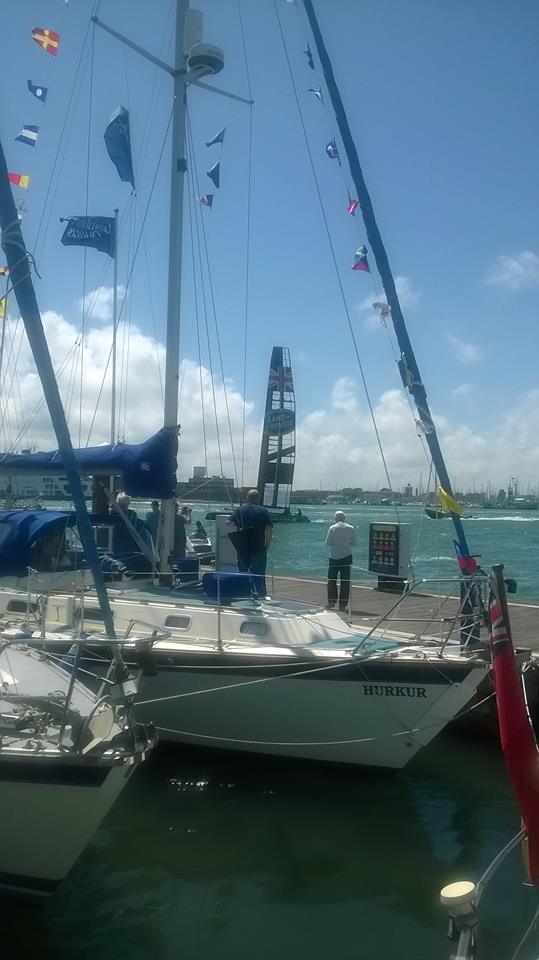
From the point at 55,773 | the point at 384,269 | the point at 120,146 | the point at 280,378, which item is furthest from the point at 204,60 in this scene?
the point at 280,378

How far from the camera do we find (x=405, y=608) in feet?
44.4

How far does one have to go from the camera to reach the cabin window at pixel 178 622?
31.9ft

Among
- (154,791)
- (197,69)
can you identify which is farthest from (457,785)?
(197,69)

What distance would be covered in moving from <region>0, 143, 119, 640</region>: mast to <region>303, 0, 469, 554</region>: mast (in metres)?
4.05

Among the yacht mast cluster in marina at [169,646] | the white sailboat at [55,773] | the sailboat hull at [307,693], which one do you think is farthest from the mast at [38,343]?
the sailboat hull at [307,693]

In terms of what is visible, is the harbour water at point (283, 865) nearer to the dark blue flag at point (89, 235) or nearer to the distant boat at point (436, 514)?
the distant boat at point (436, 514)

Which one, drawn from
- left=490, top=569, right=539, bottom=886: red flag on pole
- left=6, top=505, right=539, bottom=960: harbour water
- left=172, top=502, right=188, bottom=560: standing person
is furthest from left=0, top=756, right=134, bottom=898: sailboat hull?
left=172, top=502, right=188, bottom=560: standing person

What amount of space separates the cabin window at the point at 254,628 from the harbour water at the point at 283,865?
1.38 metres

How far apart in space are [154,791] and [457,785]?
3293 mm

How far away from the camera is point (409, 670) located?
8297mm

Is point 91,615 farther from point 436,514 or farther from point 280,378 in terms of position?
point 280,378

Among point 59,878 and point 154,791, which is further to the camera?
point 154,791

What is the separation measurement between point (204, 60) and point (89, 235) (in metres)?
4.47

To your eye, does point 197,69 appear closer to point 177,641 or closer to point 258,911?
point 177,641
